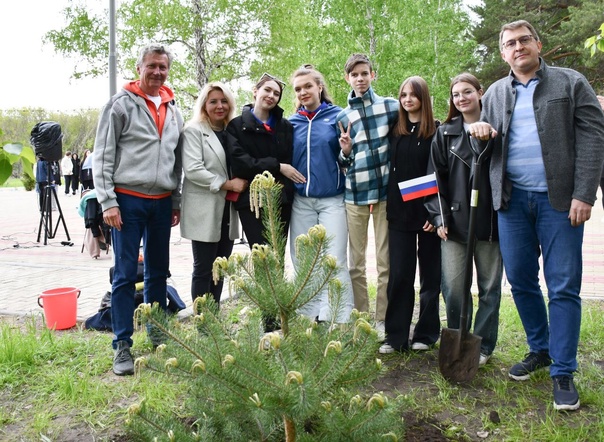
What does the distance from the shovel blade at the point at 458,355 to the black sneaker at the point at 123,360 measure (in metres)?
2.17

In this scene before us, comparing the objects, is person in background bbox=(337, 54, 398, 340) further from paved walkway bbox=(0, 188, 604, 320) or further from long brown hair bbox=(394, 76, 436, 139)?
paved walkway bbox=(0, 188, 604, 320)

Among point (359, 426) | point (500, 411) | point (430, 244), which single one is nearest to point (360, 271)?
point (430, 244)

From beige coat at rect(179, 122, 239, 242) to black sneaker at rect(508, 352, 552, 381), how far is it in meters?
2.41

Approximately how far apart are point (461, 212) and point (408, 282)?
71cm

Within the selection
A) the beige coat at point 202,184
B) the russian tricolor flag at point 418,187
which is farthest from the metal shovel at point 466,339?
the beige coat at point 202,184

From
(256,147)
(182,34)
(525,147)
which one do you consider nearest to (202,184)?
(256,147)

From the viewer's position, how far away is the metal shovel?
339 cm

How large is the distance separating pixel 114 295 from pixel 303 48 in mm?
14626

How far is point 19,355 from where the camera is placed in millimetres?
3984

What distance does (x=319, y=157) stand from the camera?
4.27 meters

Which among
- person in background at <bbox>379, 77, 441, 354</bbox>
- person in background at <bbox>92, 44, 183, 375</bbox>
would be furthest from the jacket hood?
person in background at <bbox>379, 77, 441, 354</bbox>

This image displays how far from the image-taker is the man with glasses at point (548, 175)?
308 centimetres

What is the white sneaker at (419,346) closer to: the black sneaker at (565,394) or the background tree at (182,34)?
the black sneaker at (565,394)

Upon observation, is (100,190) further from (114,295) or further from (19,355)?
(19,355)
